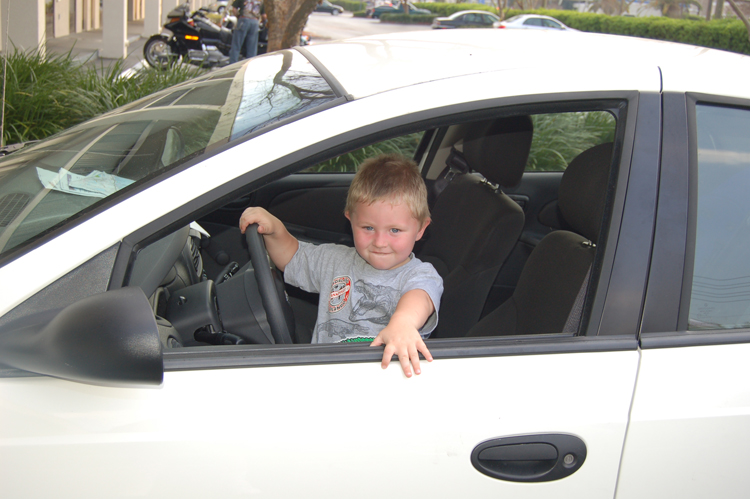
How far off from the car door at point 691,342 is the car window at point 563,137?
384 cm

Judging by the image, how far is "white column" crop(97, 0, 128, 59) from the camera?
39.3 ft

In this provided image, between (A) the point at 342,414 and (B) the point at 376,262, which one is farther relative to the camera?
(B) the point at 376,262

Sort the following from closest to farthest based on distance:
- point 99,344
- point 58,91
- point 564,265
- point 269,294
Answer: point 99,344 → point 269,294 → point 564,265 → point 58,91

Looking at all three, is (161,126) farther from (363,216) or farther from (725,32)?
(725,32)

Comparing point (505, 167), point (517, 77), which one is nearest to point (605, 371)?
point (517, 77)

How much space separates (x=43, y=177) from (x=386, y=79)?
34.8 inches

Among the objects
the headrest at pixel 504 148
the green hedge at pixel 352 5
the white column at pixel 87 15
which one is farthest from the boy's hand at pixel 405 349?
the green hedge at pixel 352 5

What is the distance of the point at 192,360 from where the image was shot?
1.25 metres

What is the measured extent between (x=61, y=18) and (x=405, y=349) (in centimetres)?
1663

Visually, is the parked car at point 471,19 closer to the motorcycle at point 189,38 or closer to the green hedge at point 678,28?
the green hedge at point 678,28

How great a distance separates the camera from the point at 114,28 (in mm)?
12102

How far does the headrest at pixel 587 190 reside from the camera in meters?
1.77

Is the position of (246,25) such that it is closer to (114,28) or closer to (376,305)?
(114,28)

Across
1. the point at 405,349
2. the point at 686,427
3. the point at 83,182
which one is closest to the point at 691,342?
the point at 686,427
